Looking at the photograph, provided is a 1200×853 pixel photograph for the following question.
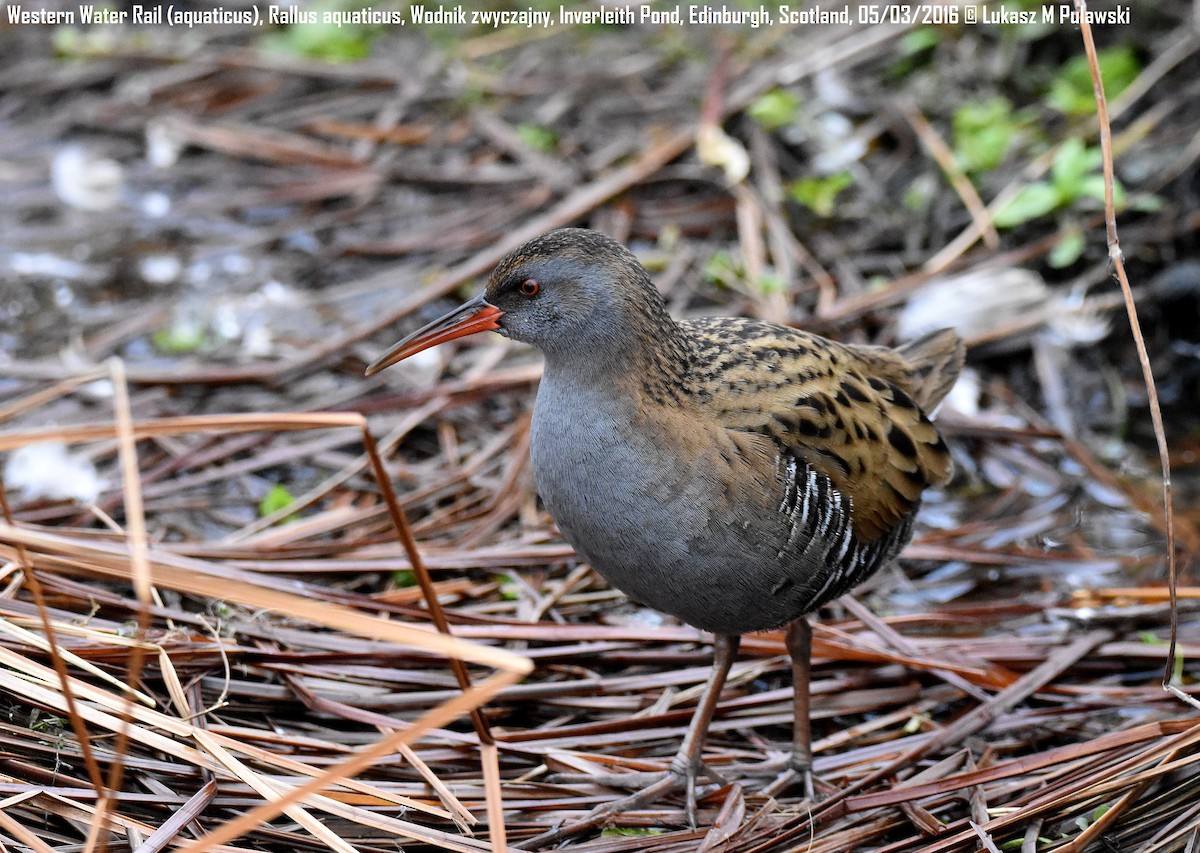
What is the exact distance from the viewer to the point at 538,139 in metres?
5.57

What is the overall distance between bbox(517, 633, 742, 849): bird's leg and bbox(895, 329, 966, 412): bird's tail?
92 cm

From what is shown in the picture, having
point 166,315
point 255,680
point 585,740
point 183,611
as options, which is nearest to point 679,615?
point 585,740

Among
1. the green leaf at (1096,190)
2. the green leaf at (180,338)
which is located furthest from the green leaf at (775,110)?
the green leaf at (180,338)

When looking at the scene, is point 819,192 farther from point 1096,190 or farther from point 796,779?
point 796,779

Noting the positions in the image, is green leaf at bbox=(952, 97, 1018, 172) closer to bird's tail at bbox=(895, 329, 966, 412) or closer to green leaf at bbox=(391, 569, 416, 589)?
bird's tail at bbox=(895, 329, 966, 412)

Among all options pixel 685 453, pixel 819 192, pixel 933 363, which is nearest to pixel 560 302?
pixel 685 453

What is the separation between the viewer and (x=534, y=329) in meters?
2.84

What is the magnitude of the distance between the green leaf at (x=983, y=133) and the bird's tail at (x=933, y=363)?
5.82ft

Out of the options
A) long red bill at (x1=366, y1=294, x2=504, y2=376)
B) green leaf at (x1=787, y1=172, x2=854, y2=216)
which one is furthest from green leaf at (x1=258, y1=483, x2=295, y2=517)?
green leaf at (x1=787, y1=172, x2=854, y2=216)

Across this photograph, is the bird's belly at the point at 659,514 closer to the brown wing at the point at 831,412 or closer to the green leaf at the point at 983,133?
the brown wing at the point at 831,412

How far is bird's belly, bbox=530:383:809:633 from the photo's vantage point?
2664 millimetres

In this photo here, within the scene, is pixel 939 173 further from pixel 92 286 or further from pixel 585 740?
pixel 92 286

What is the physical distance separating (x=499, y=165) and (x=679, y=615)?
3.20 metres

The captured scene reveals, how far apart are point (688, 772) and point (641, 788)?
4.7 inches
